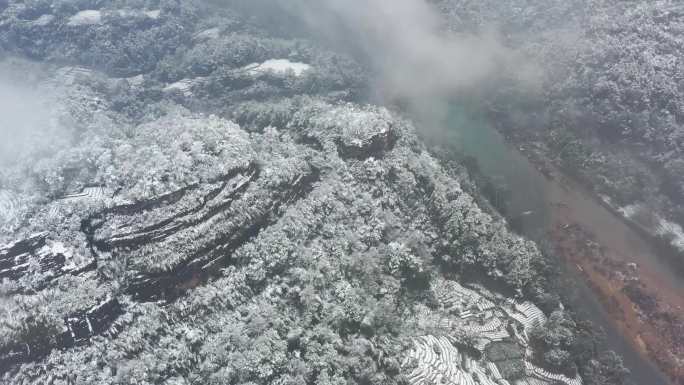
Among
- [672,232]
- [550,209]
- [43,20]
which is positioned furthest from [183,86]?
[672,232]

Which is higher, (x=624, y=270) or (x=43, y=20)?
(x=624, y=270)

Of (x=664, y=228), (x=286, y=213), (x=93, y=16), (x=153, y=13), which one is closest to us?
(x=286, y=213)

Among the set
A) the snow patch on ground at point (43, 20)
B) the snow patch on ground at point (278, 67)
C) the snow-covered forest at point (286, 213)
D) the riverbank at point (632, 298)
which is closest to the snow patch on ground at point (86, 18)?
the snow-covered forest at point (286, 213)

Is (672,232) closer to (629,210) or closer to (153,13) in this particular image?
(629,210)

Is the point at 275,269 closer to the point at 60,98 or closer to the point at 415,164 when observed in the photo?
the point at 415,164

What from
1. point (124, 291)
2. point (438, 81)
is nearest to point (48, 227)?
point (124, 291)

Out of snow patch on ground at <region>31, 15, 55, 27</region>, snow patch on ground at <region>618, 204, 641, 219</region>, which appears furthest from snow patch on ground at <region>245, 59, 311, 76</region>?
snow patch on ground at <region>618, 204, 641, 219</region>

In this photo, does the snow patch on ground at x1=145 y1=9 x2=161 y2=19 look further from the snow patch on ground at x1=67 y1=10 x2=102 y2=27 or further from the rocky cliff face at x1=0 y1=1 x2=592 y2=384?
the rocky cliff face at x1=0 y1=1 x2=592 y2=384
